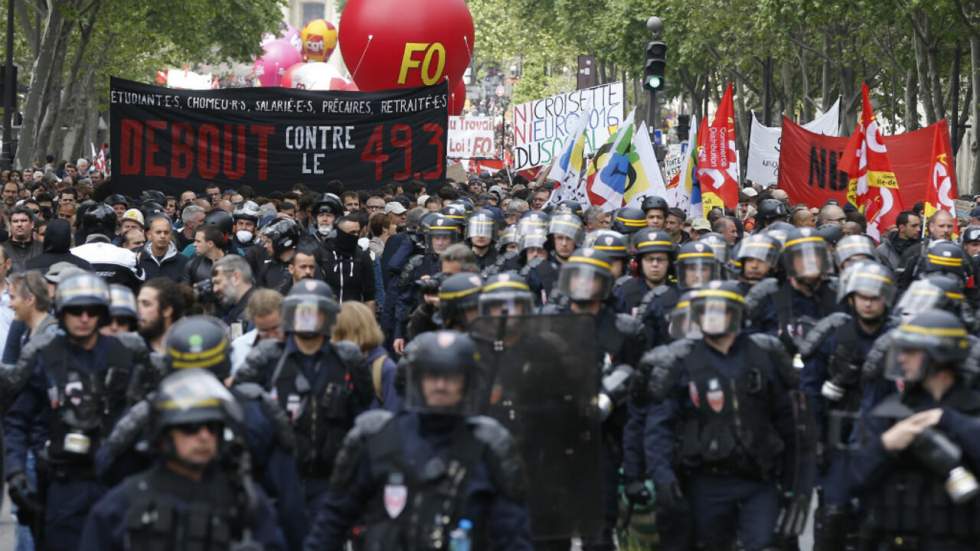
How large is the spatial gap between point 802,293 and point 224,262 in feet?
10.8

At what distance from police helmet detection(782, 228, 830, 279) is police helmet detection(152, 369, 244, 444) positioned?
17.6 feet

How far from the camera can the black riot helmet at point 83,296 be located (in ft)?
26.5

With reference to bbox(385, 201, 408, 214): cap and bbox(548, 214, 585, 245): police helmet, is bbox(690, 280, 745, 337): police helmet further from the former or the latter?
bbox(385, 201, 408, 214): cap

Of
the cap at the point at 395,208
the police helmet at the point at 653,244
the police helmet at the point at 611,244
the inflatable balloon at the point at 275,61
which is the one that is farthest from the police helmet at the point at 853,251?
the inflatable balloon at the point at 275,61

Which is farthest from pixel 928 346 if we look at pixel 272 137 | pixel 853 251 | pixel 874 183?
pixel 272 137

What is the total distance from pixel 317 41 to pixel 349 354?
3075 inches

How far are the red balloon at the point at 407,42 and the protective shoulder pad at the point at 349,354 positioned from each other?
77.4ft

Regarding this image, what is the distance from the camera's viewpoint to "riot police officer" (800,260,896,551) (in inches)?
360

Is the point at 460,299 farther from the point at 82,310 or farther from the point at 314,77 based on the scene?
the point at 314,77

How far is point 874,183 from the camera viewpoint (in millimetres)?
17797

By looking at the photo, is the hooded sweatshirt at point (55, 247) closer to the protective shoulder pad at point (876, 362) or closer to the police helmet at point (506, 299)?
the police helmet at point (506, 299)

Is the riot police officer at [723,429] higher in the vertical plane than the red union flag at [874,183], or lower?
lower

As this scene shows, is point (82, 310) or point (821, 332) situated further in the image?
point (821, 332)

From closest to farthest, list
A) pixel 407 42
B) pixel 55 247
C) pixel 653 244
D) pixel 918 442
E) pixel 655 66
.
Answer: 1. pixel 918 442
2. pixel 653 244
3. pixel 55 247
4. pixel 655 66
5. pixel 407 42
